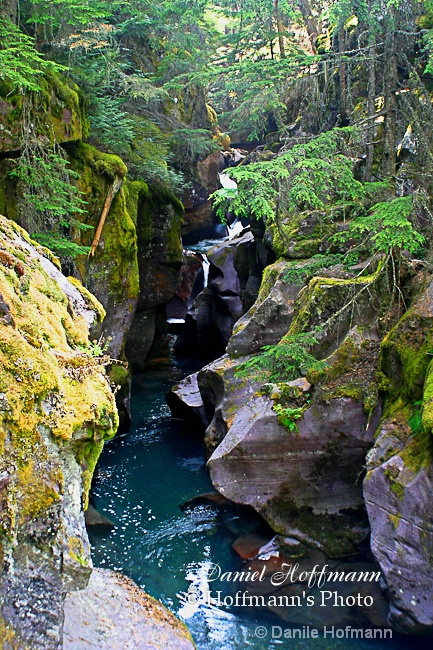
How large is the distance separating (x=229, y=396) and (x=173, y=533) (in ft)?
11.1

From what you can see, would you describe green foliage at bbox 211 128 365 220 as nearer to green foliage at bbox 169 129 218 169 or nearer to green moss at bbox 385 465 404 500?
green moss at bbox 385 465 404 500

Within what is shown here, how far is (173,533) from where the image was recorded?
10.6 metres

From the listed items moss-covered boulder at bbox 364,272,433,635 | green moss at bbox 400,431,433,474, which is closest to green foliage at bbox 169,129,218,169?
moss-covered boulder at bbox 364,272,433,635

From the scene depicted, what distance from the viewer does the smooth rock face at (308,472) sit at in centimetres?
908

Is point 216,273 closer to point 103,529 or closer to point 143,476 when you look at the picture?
point 143,476

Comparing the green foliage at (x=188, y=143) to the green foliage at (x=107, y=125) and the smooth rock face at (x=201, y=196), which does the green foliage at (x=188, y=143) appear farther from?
the smooth rock face at (x=201, y=196)

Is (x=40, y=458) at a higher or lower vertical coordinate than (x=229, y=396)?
higher

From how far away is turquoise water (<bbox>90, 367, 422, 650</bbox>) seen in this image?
7.97 m

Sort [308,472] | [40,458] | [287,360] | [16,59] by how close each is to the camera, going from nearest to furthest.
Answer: [40,458] < [308,472] < [16,59] < [287,360]

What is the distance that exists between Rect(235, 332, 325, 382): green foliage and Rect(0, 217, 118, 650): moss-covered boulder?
4822 millimetres

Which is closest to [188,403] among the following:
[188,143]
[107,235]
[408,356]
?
[107,235]

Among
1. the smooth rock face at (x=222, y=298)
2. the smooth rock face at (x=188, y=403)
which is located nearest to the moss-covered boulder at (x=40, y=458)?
the smooth rock face at (x=188, y=403)

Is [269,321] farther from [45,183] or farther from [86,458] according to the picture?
[86,458]

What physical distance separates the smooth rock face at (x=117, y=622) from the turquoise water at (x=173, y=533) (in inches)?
74.6
